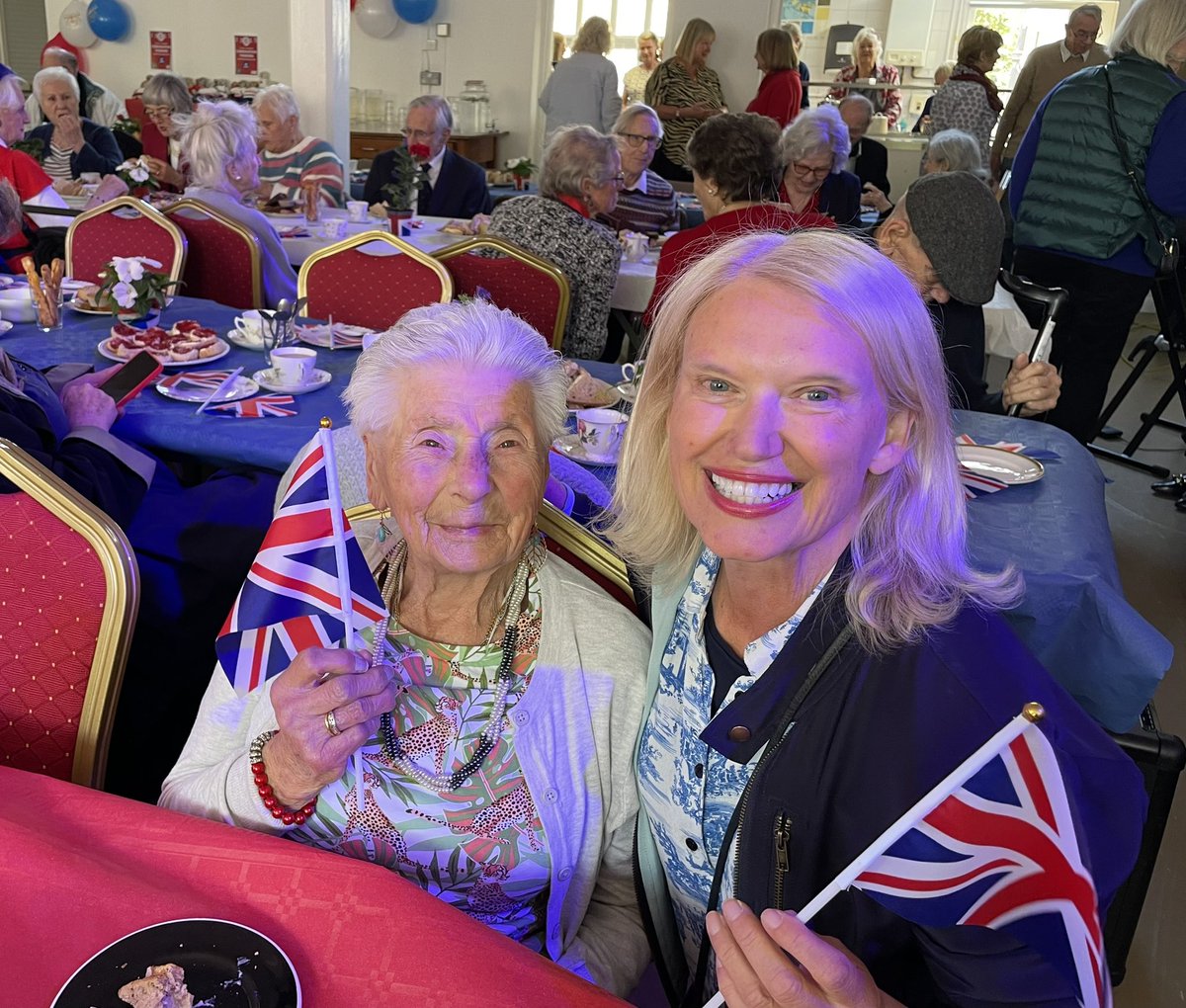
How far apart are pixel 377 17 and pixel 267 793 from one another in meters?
10.2

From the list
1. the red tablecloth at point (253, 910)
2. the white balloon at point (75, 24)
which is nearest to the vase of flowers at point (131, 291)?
the red tablecloth at point (253, 910)

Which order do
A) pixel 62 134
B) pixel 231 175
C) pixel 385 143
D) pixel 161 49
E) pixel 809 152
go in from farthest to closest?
pixel 161 49 → pixel 385 143 → pixel 62 134 → pixel 809 152 → pixel 231 175

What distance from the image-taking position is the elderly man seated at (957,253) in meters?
2.53

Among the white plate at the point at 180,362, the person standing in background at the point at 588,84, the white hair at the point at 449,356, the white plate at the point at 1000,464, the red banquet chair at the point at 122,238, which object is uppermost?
the person standing in background at the point at 588,84

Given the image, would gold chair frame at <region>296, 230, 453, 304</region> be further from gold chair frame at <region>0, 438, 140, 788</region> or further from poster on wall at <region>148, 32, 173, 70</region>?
poster on wall at <region>148, 32, 173, 70</region>

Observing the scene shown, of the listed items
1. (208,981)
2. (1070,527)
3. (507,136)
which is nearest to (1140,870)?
(1070,527)

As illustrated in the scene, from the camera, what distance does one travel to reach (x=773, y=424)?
3.60 feet

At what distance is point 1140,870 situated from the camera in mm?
1848

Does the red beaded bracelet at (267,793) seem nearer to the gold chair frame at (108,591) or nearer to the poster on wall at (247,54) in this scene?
the gold chair frame at (108,591)

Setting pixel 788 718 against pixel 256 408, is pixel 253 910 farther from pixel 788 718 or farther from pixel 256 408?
pixel 256 408

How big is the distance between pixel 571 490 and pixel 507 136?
9459 millimetres

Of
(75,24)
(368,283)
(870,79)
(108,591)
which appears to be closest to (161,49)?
(75,24)

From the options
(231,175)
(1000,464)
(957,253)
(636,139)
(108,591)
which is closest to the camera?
(108,591)

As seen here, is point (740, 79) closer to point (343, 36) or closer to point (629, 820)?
point (343, 36)
